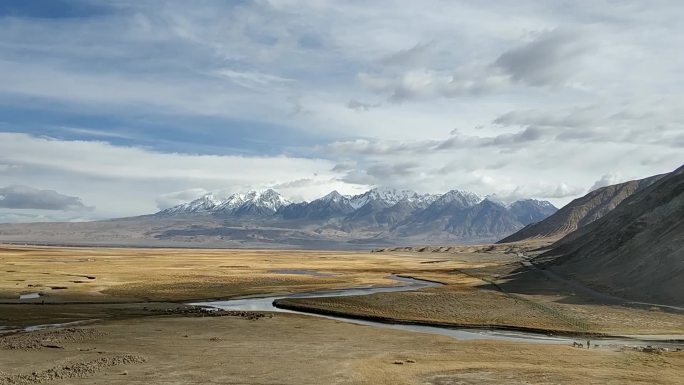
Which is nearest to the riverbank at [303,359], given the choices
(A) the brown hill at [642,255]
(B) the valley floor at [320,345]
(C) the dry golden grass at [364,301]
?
(B) the valley floor at [320,345]

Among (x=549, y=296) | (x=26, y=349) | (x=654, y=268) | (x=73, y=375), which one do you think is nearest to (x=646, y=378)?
(x=73, y=375)

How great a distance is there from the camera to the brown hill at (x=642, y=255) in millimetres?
70375

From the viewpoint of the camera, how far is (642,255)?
87.2m

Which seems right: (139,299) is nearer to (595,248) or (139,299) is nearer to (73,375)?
(73,375)

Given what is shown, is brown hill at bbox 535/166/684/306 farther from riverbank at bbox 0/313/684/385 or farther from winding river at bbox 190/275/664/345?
riverbank at bbox 0/313/684/385

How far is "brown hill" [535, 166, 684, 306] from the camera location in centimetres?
7038

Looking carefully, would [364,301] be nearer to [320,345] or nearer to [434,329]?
[434,329]

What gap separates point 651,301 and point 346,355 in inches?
1762

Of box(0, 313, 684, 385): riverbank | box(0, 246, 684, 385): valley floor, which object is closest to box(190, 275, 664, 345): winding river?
box(0, 246, 684, 385): valley floor

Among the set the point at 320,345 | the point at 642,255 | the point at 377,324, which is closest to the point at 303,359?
the point at 320,345

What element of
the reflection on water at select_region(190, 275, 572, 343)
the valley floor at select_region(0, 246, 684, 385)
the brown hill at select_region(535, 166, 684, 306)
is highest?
the brown hill at select_region(535, 166, 684, 306)

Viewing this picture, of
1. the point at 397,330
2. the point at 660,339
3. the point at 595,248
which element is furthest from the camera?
the point at 595,248

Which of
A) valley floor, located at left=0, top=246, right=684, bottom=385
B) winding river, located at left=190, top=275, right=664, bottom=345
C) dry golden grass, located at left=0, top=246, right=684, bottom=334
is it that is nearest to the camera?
valley floor, located at left=0, top=246, right=684, bottom=385

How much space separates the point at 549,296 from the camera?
238ft
